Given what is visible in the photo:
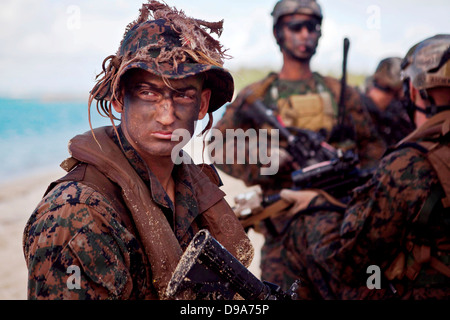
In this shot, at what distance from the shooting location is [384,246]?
379cm

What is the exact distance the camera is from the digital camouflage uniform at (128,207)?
1.98 m

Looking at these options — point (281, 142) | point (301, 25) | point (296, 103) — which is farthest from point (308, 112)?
point (301, 25)

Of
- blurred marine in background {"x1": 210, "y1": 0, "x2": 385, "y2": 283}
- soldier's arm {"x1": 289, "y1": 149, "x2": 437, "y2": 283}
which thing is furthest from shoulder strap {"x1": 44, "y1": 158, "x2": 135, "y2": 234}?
blurred marine in background {"x1": 210, "y1": 0, "x2": 385, "y2": 283}

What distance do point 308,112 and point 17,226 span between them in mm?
7228

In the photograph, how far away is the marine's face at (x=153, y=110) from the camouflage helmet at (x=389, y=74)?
228 inches

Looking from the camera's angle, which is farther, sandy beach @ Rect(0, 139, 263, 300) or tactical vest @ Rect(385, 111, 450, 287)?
sandy beach @ Rect(0, 139, 263, 300)

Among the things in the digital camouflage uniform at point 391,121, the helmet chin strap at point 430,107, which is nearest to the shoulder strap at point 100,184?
the helmet chin strap at point 430,107

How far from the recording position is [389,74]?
25.4 ft

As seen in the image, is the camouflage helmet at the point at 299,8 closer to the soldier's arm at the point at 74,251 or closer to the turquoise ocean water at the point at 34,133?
the soldier's arm at the point at 74,251

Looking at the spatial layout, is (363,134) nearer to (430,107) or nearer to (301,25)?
(301,25)

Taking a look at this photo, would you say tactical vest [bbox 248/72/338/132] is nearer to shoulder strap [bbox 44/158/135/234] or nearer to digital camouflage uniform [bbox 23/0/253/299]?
digital camouflage uniform [bbox 23/0/253/299]

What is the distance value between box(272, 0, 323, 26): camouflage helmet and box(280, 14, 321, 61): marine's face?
0.20 ft

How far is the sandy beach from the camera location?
25.2 ft
